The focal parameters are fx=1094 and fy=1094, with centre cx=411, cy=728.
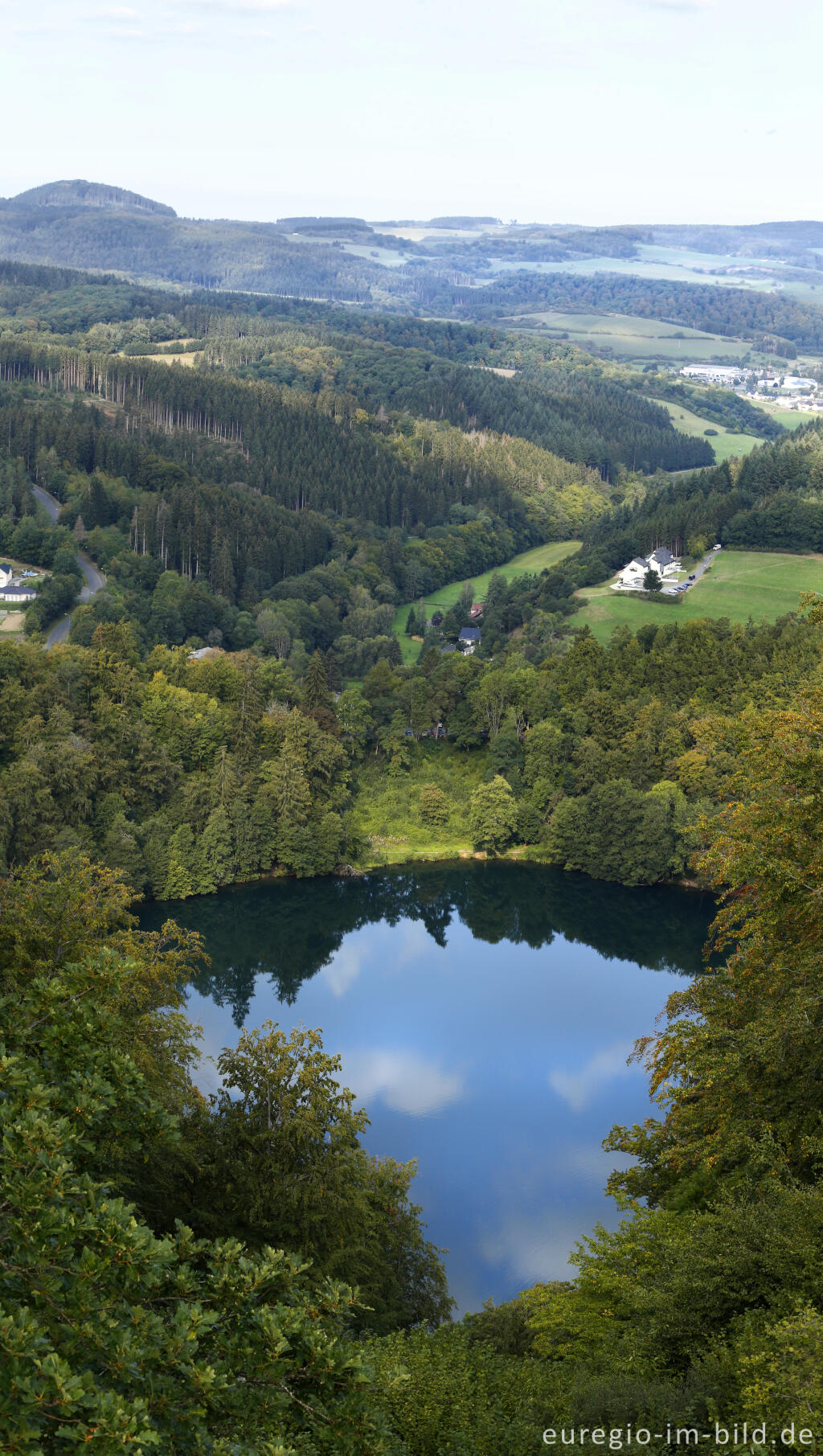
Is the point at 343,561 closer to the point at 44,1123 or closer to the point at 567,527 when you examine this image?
the point at 567,527

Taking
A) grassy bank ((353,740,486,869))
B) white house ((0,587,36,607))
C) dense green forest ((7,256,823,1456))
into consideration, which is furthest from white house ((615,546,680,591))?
white house ((0,587,36,607))

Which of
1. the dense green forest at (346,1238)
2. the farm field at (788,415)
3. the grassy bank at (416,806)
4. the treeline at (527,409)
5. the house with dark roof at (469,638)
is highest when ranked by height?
the farm field at (788,415)

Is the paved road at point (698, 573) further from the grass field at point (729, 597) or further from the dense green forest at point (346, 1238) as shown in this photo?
the dense green forest at point (346, 1238)

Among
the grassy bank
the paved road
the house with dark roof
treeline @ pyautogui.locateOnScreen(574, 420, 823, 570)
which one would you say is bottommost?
the grassy bank

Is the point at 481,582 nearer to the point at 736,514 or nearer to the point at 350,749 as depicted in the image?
the point at 736,514

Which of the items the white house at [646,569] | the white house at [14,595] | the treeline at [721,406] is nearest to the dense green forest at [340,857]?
the white house at [14,595]

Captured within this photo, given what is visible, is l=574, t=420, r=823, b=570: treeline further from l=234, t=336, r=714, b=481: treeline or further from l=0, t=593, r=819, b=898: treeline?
l=234, t=336, r=714, b=481: treeline

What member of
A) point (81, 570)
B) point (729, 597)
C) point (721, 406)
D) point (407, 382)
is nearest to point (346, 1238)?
point (729, 597)

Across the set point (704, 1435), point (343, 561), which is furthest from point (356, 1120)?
point (343, 561)
